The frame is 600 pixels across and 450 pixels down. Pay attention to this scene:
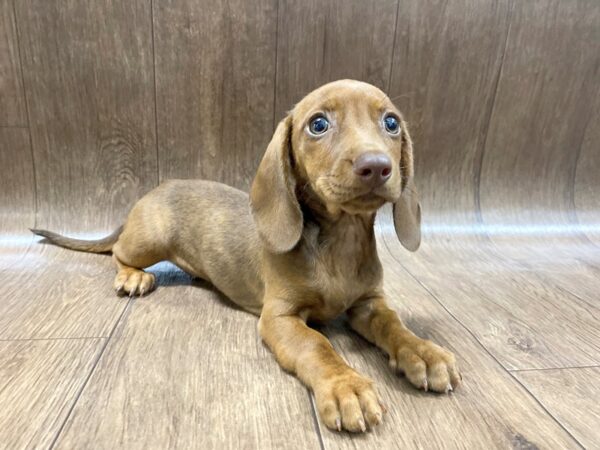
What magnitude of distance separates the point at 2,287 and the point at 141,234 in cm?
67

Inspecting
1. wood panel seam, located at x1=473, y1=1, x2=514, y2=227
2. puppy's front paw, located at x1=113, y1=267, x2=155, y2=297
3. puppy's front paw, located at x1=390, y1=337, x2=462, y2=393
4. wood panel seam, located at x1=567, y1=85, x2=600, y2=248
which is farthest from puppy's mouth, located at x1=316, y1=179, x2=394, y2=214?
wood panel seam, located at x1=567, y1=85, x2=600, y2=248

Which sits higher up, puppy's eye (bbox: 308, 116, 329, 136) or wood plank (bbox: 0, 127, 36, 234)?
puppy's eye (bbox: 308, 116, 329, 136)

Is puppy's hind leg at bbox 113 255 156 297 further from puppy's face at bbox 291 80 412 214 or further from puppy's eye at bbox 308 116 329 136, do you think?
puppy's eye at bbox 308 116 329 136

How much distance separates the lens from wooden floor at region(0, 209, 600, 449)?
132cm

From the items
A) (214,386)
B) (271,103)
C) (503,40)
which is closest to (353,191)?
(214,386)

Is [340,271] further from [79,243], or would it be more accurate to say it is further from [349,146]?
[79,243]

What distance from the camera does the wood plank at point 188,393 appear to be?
1.29 meters

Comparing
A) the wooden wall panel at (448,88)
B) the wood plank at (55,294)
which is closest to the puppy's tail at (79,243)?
the wood plank at (55,294)

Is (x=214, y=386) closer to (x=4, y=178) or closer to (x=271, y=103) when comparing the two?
(x=271, y=103)

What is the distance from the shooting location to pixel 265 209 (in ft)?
6.09

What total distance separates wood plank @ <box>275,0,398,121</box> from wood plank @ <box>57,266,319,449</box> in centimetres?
154

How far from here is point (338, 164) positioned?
1.55 metres

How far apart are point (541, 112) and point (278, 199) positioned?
2.27 m

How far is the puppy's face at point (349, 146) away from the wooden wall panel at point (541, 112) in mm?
1598
